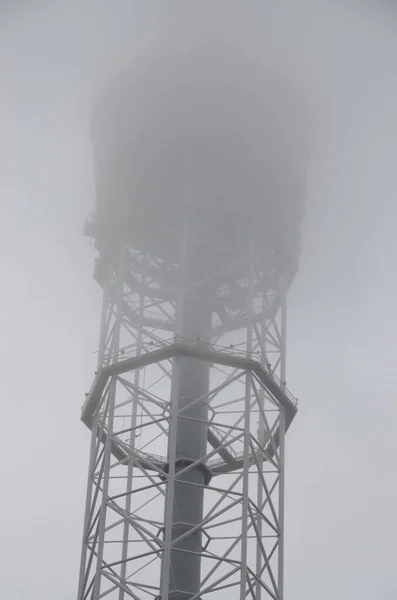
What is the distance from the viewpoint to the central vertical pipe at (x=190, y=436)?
67062 mm

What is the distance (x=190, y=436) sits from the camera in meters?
70.1

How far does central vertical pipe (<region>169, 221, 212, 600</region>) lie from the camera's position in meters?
67.1

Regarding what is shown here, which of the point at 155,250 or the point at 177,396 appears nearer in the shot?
the point at 177,396

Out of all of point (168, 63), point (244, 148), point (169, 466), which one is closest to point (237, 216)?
point (244, 148)

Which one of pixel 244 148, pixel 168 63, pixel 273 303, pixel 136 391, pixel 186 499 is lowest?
pixel 186 499

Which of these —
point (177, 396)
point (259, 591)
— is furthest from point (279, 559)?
point (177, 396)

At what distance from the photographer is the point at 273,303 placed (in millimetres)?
74625

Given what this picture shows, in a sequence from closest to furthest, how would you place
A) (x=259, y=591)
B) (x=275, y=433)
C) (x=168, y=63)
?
Answer: (x=259, y=591) < (x=275, y=433) < (x=168, y=63)

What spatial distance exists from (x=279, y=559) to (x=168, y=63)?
84.3 feet

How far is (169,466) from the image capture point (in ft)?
219

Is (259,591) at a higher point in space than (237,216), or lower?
lower

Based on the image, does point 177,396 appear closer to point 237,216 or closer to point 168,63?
point 237,216

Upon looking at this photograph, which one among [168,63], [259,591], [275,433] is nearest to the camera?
[259,591]

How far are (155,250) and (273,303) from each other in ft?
20.7
